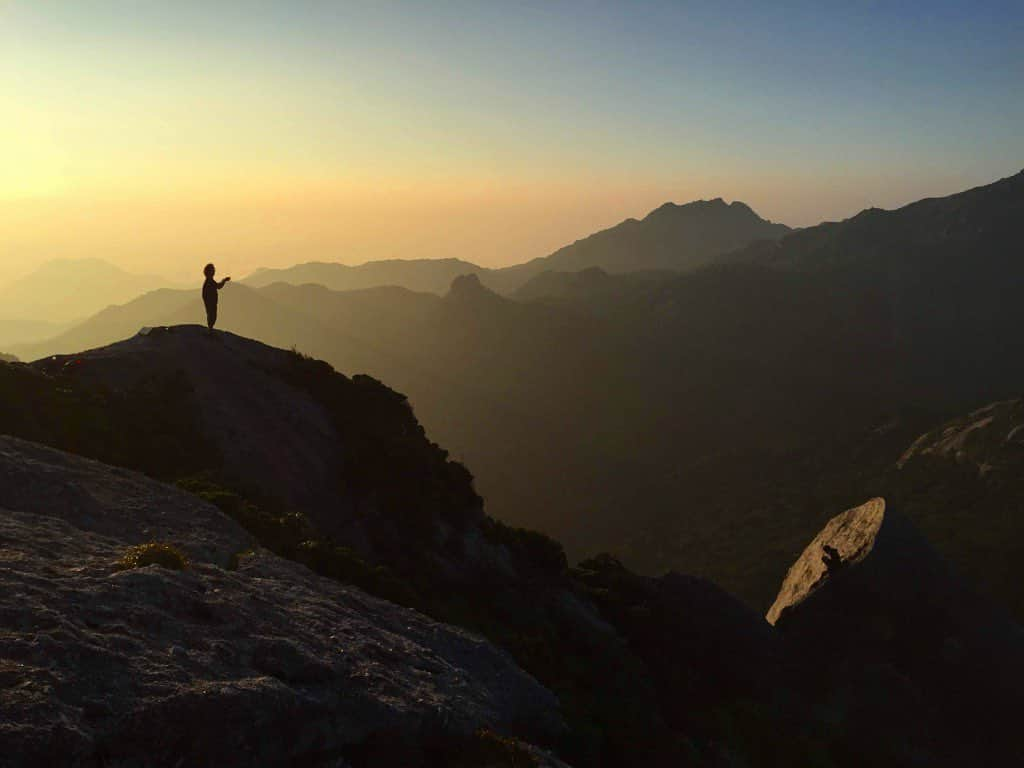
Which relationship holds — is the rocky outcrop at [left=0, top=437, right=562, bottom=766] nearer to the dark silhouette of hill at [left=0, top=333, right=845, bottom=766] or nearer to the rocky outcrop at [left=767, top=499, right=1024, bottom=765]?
the dark silhouette of hill at [left=0, top=333, right=845, bottom=766]

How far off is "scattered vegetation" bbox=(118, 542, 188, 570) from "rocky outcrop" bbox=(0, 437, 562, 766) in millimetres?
201

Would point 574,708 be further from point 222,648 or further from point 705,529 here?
point 705,529

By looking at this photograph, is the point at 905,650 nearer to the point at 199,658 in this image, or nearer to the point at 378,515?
the point at 378,515

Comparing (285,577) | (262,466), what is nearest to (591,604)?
(262,466)

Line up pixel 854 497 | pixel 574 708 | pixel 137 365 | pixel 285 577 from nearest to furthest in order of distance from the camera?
1. pixel 285 577
2. pixel 574 708
3. pixel 137 365
4. pixel 854 497

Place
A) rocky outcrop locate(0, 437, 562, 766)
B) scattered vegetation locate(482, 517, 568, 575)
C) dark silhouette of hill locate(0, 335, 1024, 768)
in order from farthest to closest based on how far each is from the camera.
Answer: scattered vegetation locate(482, 517, 568, 575), dark silhouette of hill locate(0, 335, 1024, 768), rocky outcrop locate(0, 437, 562, 766)

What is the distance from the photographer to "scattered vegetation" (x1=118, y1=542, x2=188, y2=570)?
493 inches

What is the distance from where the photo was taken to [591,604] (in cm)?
3297

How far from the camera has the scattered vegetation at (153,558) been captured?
12.5 m

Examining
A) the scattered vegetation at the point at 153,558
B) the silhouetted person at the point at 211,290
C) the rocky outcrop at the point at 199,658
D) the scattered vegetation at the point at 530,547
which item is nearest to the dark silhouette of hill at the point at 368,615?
the rocky outcrop at the point at 199,658

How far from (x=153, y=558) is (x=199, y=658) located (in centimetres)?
371

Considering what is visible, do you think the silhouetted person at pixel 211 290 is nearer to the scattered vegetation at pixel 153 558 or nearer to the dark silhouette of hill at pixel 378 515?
the dark silhouette of hill at pixel 378 515

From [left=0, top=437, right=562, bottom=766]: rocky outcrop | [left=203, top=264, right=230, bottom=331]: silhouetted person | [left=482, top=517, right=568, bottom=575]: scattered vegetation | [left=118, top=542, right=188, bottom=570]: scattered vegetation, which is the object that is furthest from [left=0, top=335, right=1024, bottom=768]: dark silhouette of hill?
[left=203, top=264, right=230, bottom=331]: silhouetted person

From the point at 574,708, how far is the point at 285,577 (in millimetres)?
8830
